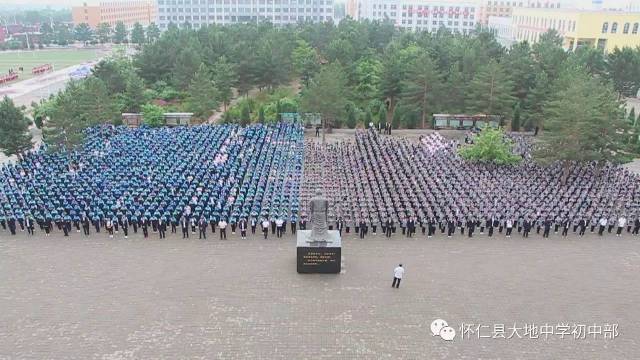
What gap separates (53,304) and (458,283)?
40.3ft

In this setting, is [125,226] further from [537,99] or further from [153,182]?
[537,99]

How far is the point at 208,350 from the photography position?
12.9 m

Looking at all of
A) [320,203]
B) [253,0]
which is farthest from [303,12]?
[320,203]

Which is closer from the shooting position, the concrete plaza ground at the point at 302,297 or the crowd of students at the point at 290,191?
the concrete plaza ground at the point at 302,297

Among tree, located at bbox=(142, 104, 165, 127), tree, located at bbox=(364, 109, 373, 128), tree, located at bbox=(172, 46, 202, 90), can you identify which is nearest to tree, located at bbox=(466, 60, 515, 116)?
tree, located at bbox=(364, 109, 373, 128)

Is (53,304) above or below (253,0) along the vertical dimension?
below

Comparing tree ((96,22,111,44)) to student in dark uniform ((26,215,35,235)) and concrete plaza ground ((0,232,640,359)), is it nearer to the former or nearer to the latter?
student in dark uniform ((26,215,35,235))

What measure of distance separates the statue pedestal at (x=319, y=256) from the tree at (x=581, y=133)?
13925mm

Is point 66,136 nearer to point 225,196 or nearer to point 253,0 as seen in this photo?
point 225,196

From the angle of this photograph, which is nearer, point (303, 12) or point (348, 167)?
Result: point (348, 167)

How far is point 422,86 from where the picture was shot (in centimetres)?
3825

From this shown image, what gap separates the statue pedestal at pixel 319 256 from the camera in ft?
53.6

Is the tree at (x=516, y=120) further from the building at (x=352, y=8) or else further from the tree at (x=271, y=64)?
the building at (x=352, y=8)

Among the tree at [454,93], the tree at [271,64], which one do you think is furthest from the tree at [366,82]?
the tree at [271,64]
